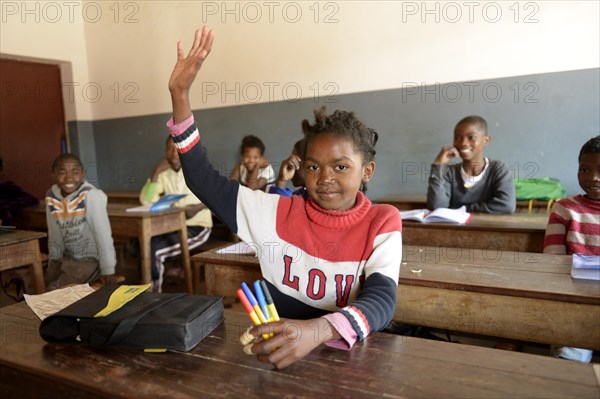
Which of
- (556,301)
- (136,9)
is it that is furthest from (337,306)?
(136,9)

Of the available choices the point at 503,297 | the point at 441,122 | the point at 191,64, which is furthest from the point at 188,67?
the point at 441,122

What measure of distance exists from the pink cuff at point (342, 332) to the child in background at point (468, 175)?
1997mm

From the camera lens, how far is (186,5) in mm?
4762

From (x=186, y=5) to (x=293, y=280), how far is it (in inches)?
170

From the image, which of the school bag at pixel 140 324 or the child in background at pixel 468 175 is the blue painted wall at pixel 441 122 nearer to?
the child in background at pixel 468 175

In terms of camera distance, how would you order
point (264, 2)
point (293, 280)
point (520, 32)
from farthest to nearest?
point (264, 2) < point (520, 32) < point (293, 280)

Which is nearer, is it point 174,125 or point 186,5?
point 174,125

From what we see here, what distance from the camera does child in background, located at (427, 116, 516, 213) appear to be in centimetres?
278

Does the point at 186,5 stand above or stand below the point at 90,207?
above

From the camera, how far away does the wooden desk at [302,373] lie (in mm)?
774

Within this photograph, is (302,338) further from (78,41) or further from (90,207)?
(78,41)

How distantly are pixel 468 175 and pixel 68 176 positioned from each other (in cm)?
245

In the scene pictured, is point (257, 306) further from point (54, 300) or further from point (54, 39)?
point (54, 39)

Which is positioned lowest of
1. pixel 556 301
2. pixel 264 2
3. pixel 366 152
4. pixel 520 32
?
pixel 556 301
